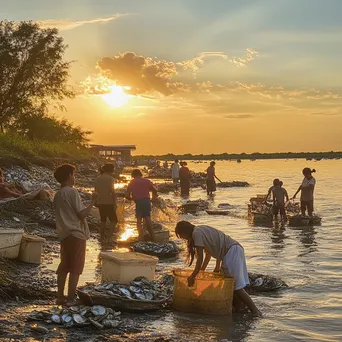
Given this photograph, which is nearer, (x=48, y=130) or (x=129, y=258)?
(x=129, y=258)

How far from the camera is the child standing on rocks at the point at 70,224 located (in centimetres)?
812

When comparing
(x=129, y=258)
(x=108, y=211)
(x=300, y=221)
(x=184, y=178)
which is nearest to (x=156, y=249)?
(x=108, y=211)

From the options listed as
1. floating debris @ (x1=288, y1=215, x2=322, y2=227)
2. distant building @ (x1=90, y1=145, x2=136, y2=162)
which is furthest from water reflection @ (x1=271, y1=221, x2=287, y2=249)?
distant building @ (x1=90, y1=145, x2=136, y2=162)

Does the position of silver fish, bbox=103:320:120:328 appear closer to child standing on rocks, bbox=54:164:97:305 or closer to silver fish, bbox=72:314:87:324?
silver fish, bbox=72:314:87:324

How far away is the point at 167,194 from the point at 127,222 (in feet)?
64.2

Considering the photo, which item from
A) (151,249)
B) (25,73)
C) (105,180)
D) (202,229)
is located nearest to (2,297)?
(202,229)

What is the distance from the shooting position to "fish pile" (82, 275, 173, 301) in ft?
27.6

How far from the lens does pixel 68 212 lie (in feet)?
26.8

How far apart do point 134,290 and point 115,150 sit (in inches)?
3150

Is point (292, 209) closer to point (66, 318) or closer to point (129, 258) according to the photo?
point (129, 258)

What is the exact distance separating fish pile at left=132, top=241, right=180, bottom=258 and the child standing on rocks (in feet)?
15.9

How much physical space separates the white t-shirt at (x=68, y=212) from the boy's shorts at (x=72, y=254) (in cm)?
8

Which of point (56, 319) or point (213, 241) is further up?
point (213, 241)

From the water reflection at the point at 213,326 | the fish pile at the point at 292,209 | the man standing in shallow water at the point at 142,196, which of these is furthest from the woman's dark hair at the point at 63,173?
the fish pile at the point at 292,209
